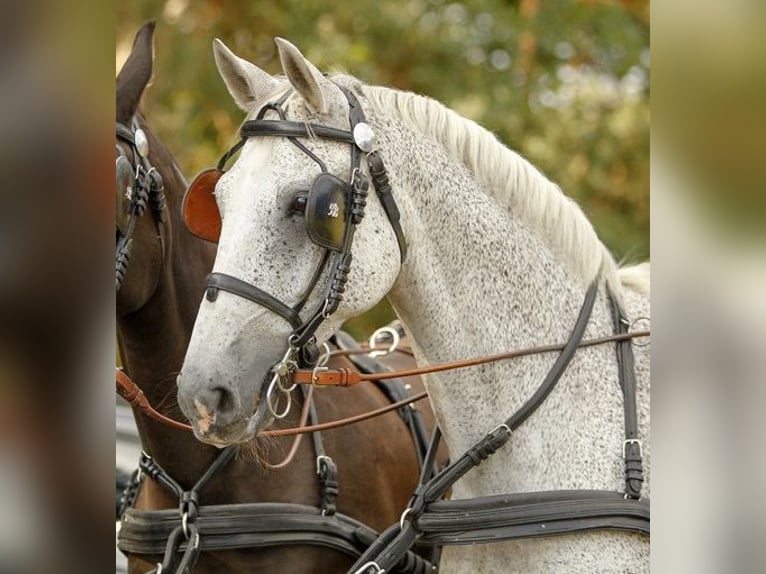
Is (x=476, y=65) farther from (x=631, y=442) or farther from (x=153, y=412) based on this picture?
(x=631, y=442)

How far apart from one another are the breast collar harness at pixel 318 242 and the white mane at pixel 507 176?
19cm

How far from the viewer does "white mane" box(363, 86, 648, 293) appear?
8.55ft

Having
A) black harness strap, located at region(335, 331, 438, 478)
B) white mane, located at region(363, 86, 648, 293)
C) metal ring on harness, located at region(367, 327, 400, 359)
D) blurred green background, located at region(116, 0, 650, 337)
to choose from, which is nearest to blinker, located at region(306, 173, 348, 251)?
white mane, located at region(363, 86, 648, 293)

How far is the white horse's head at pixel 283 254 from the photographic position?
7.51 feet

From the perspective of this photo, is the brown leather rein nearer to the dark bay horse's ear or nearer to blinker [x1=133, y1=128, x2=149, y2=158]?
blinker [x1=133, y1=128, x2=149, y2=158]

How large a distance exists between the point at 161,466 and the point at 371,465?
61 centimetres

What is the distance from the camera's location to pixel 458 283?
8.42 feet

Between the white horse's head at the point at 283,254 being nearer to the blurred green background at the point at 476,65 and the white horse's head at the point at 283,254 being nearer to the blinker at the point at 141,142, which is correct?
the blinker at the point at 141,142

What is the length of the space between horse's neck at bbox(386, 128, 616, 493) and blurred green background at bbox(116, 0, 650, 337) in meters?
5.89

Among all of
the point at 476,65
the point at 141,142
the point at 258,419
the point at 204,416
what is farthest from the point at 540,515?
the point at 476,65

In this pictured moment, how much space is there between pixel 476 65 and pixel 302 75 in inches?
297

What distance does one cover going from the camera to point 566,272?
269cm

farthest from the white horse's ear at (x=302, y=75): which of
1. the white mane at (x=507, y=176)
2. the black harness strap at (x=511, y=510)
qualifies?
the black harness strap at (x=511, y=510)
